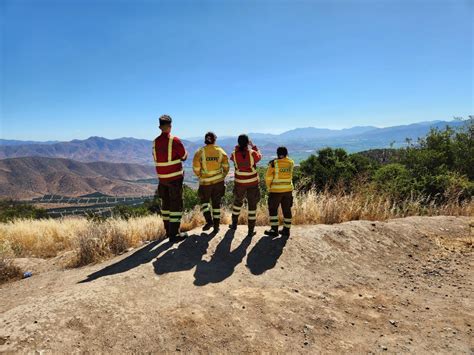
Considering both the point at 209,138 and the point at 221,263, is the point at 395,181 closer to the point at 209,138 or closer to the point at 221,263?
the point at 209,138

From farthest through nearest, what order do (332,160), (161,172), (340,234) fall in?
(332,160), (340,234), (161,172)

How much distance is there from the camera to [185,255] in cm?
584

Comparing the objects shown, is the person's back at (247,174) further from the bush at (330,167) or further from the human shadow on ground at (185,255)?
the bush at (330,167)

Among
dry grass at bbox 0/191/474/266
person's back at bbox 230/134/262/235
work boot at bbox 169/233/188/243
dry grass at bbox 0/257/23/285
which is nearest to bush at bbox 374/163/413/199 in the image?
dry grass at bbox 0/191/474/266

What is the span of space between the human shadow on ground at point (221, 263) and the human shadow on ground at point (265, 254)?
187mm

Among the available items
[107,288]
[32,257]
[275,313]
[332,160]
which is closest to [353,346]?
[275,313]

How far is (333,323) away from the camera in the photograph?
421 centimetres

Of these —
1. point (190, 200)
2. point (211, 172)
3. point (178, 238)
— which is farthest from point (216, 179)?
point (190, 200)

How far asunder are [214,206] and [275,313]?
10.1 feet

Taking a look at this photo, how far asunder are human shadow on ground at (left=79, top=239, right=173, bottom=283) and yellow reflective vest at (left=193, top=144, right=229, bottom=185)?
151 cm

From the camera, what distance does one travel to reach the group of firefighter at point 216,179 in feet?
21.0

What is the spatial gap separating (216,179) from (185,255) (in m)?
1.75

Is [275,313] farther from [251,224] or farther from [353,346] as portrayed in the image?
[251,224]

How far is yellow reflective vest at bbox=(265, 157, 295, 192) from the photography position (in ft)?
22.1
